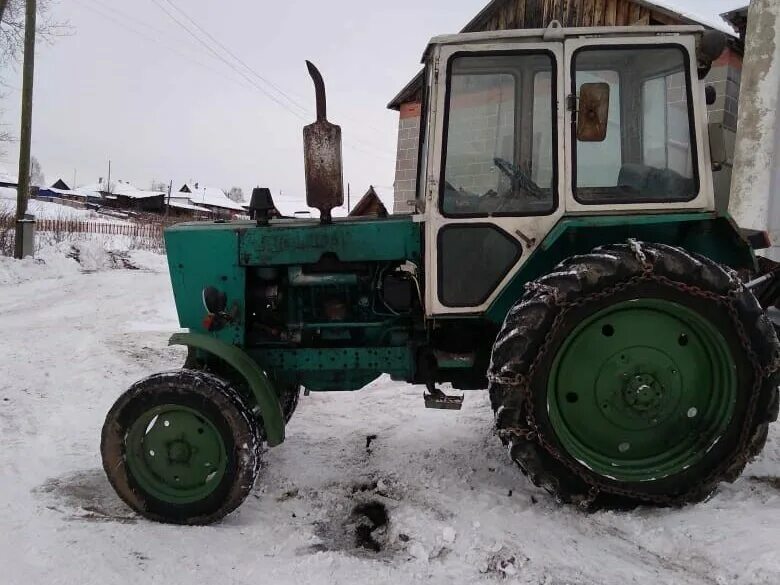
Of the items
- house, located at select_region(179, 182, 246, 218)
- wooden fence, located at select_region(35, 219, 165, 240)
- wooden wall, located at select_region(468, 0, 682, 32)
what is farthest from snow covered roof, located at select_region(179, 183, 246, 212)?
wooden wall, located at select_region(468, 0, 682, 32)

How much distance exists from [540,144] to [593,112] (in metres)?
0.30

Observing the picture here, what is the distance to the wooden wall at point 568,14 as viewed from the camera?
8.49 meters

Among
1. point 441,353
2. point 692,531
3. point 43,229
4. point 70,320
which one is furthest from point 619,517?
point 43,229

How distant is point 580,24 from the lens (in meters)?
9.30

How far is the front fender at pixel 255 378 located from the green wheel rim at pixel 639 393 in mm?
1343

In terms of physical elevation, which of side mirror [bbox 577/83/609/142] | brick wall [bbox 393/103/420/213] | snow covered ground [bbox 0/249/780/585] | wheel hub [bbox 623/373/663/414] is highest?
brick wall [bbox 393/103/420/213]

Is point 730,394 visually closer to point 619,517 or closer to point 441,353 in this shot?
point 619,517

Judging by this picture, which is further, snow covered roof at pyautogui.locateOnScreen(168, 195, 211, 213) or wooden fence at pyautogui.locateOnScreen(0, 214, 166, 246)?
snow covered roof at pyautogui.locateOnScreen(168, 195, 211, 213)

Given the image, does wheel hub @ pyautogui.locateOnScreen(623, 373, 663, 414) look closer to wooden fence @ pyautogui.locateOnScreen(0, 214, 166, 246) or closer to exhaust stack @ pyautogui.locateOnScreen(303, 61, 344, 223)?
exhaust stack @ pyautogui.locateOnScreen(303, 61, 344, 223)

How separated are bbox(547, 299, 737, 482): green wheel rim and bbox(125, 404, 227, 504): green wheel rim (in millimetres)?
1649

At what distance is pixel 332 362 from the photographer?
3.46 meters

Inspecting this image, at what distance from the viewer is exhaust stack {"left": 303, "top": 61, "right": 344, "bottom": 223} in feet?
9.41

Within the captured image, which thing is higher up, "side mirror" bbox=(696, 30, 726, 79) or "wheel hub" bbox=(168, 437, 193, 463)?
"side mirror" bbox=(696, 30, 726, 79)

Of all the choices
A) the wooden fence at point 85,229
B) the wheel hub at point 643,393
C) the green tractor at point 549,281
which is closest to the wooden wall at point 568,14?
the green tractor at point 549,281
